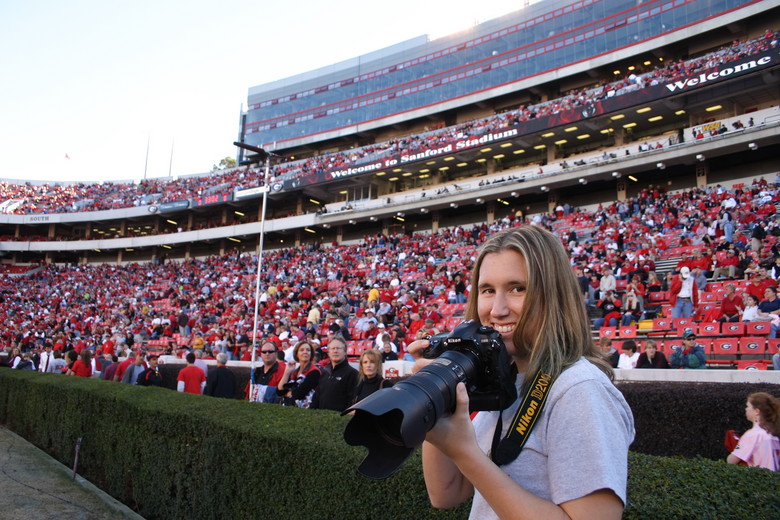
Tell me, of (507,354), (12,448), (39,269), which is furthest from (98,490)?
(39,269)

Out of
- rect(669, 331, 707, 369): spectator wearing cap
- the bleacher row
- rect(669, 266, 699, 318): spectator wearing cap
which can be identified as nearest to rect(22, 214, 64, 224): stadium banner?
the bleacher row

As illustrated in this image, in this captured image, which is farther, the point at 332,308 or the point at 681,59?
the point at 681,59

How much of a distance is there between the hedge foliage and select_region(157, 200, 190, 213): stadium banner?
40296 millimetres

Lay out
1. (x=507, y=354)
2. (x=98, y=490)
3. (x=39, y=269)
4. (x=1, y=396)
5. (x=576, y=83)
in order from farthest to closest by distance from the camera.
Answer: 1. (x=39, y=269)
2. (x=576, y=83)
3. (x=1, y=396)
4. (x=98, y=490)
5. (x=507, y=354)

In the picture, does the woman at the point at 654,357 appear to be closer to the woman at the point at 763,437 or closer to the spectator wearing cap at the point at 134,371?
the woman at the point at 763,437

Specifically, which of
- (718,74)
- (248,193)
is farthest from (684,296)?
(248,193)

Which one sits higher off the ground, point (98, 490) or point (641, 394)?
point (641, 394)

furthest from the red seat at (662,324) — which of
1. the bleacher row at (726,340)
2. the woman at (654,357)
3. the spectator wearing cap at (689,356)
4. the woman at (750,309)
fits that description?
the woman at (654,357)

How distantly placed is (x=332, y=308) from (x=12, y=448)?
1334 centimetres

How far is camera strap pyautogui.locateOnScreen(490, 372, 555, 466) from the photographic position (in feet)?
4.13

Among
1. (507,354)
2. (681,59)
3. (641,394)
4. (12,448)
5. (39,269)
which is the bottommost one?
(12,448)

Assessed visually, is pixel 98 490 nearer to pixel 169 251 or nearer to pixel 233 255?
pixel 233 255

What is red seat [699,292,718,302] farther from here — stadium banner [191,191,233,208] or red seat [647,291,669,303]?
stadium banner [191,191,233,208]

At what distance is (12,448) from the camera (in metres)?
9.07
